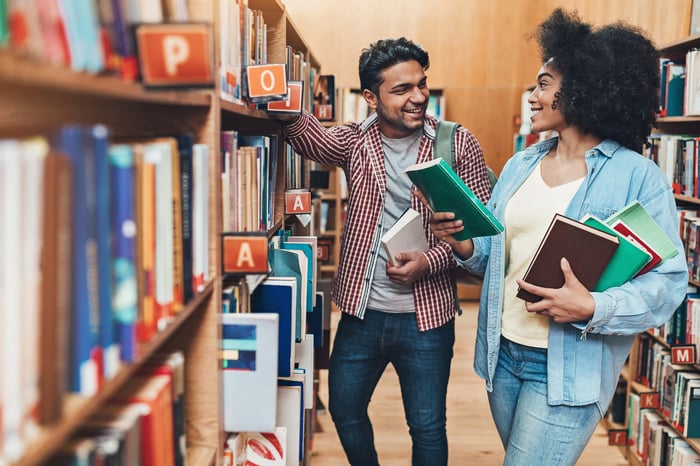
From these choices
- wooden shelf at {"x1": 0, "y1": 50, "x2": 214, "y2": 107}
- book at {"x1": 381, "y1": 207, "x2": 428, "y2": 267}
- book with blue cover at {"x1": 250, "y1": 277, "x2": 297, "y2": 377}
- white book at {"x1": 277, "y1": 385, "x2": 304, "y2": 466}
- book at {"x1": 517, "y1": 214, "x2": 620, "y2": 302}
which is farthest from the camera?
book at {"x1": 381, "y1": 207, "x2": 428, "y2": 267}

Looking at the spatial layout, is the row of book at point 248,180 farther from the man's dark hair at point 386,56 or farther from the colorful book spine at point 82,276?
the colorful book spine at point 82,276

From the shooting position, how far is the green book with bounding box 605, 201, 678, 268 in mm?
1410

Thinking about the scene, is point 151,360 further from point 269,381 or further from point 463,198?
point 463,198

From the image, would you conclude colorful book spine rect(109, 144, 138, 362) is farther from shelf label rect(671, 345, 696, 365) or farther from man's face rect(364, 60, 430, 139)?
shelf label rect(671, 345, 696, 365)

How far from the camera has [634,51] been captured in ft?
5.10

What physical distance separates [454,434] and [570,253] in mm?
1932

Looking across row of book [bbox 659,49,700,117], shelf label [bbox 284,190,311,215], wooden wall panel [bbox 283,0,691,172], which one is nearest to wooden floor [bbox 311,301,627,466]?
shelf label [bbox 284,190,311,215]

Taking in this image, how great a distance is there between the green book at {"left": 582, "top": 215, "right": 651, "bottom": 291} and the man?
1.88 feet

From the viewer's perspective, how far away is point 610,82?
1541mm

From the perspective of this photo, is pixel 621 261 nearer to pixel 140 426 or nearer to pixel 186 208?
pixel 186 208

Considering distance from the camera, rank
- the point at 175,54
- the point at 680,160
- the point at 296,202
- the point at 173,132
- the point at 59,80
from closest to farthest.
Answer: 1. the point at 59,80
2. the point at 175,54
3. the point at 173,132
4. the point at 296,202
5. the point at 680,160

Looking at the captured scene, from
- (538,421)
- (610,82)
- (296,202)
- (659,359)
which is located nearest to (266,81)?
(296,202)

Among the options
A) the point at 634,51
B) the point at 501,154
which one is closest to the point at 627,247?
the point at 634,51

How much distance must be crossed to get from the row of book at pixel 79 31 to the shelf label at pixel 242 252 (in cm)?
42
